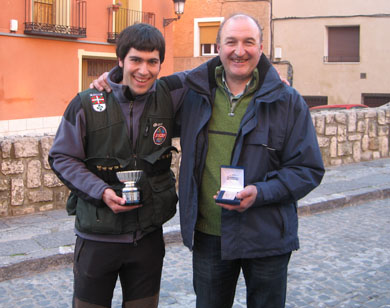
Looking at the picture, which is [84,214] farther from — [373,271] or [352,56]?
[352,56]

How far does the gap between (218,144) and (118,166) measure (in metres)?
0.52

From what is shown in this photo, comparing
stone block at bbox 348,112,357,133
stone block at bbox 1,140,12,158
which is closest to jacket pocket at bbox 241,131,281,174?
stone block at bbox 1,140,12,158

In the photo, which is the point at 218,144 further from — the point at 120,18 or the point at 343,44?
the point at 343,44

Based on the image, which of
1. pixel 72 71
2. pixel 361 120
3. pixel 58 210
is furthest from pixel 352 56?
pixel 58 210

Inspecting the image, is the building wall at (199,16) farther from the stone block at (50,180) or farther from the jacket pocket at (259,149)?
the jacket pocket at (259,149)

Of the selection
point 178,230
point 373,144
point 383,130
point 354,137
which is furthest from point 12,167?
point 383,130

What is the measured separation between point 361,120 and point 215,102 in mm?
8211

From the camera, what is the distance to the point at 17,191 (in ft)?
20.2

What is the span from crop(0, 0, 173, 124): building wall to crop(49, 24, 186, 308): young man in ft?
49.2

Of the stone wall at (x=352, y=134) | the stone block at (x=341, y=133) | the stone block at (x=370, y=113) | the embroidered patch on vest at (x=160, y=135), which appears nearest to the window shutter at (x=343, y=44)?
the stone wall at (x=352, y=134)

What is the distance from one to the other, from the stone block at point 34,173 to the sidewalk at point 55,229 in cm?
37

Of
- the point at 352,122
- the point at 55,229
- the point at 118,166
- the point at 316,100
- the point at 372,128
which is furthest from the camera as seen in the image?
the point at 316,100

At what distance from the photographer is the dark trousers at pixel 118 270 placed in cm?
274

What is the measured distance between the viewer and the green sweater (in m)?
2.76
